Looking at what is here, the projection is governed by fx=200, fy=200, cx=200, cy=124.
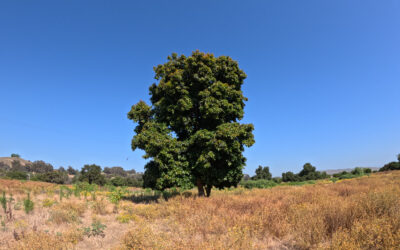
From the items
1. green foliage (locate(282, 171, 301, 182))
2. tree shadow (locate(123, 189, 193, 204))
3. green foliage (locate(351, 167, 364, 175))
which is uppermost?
tree shadow (locate(123, 189, 193, 204))

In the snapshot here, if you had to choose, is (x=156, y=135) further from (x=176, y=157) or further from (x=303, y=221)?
(x=303, y=221)

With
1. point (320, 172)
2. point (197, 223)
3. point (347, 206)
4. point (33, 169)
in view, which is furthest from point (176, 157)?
point (33, 169)

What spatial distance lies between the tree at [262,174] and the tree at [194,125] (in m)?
60.5

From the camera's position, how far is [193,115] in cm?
1271

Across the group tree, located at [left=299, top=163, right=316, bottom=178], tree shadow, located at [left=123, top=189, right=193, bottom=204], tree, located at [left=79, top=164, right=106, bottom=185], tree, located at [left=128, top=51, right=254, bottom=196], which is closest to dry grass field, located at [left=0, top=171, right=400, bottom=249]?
tree, located at [left=128, top=51, right=254, bottom=196]

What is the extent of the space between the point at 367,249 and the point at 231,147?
7.41 m

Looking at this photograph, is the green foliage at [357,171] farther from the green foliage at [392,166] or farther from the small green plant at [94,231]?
the small green plant at [94,231]

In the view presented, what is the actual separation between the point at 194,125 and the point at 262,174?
62.7m

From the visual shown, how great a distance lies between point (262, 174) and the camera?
226ft

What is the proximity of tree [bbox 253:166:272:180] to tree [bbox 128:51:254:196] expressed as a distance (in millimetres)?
60518

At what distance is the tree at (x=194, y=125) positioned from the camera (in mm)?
10945

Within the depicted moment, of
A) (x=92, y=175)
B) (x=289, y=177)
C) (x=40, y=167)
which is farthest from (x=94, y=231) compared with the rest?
(x=40, y=167)

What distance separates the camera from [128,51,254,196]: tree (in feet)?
35.9

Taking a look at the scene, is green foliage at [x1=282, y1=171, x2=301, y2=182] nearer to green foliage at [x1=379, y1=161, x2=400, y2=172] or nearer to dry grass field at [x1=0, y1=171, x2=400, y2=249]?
green foliage at [x1=379, y1=161, x2=400, y2=172]
